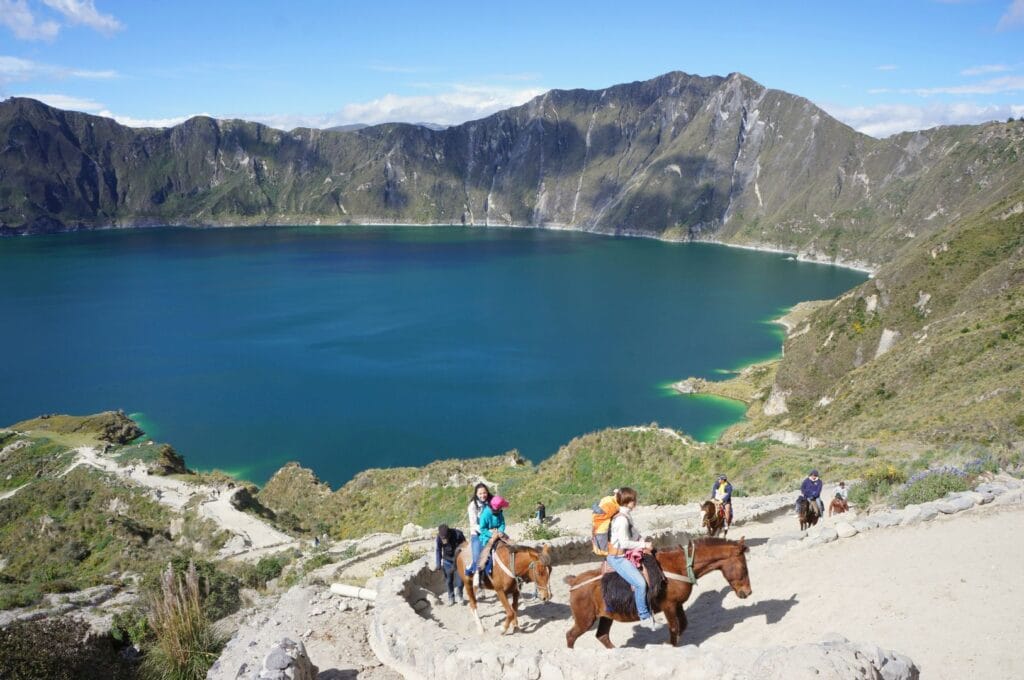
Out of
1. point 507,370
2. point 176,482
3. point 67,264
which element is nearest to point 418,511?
point 176,482

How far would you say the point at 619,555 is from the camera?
975 cm

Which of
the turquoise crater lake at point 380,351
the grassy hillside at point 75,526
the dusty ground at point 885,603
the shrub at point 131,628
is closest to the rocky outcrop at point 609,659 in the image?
the dusty ground at point 885,603

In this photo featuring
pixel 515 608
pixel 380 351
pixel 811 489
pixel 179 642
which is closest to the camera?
pixel 179 642

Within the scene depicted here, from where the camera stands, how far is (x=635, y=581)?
9531 mm

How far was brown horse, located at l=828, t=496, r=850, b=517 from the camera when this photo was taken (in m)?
16.3

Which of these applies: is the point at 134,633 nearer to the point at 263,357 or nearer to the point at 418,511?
the point at 418,511

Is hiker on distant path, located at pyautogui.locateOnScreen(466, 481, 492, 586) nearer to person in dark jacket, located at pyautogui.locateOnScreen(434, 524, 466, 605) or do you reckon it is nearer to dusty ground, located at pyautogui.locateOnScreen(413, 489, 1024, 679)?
person in dark jacket, located at pyautogui.locateOnScreen(434, 524, 466, 605)

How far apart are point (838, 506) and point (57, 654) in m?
16.9

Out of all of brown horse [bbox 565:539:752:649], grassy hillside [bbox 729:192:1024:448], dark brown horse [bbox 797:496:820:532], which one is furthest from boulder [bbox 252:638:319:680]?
grassy hillside [bbox 729:192:1024:448]

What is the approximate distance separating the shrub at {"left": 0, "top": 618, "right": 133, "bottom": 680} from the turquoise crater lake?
112ft

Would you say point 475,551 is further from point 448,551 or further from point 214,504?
point 214,504

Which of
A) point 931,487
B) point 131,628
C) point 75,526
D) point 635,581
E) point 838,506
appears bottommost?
point 75,526

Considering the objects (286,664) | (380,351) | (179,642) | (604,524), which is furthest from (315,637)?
(380,351)

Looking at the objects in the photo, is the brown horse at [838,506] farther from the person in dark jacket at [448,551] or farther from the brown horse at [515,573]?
the person in dark jacket at [448,551]
